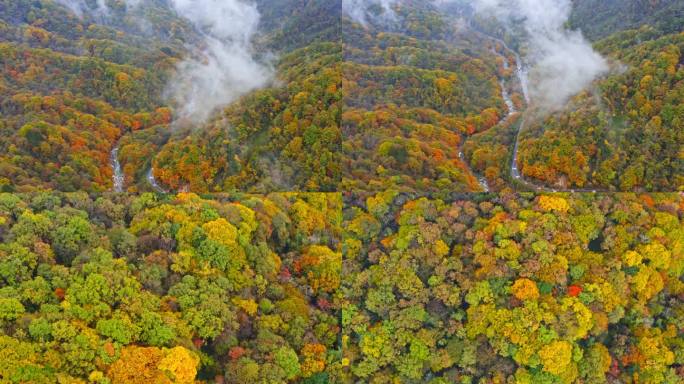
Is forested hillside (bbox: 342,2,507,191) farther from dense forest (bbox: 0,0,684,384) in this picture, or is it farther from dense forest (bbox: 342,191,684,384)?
dense forest (bbox: 342,191,684,384)

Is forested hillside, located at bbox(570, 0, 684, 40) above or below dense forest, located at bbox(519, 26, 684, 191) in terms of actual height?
above

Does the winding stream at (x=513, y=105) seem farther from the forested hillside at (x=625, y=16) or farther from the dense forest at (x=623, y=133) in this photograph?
the forested hillside at (x=625, y=16)

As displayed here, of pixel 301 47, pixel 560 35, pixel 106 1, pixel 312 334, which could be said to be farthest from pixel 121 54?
pixel 560 35

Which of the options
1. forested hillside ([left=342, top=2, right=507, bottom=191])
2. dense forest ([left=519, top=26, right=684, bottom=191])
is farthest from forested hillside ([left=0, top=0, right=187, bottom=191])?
dense forest ([left=519, top=26, right=684, bottom=191])

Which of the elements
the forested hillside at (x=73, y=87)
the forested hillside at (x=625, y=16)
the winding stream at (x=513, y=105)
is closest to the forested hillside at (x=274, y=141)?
the forested hillside at (x=73, y=87)

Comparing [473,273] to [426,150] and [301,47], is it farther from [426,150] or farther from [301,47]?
[301,47]
